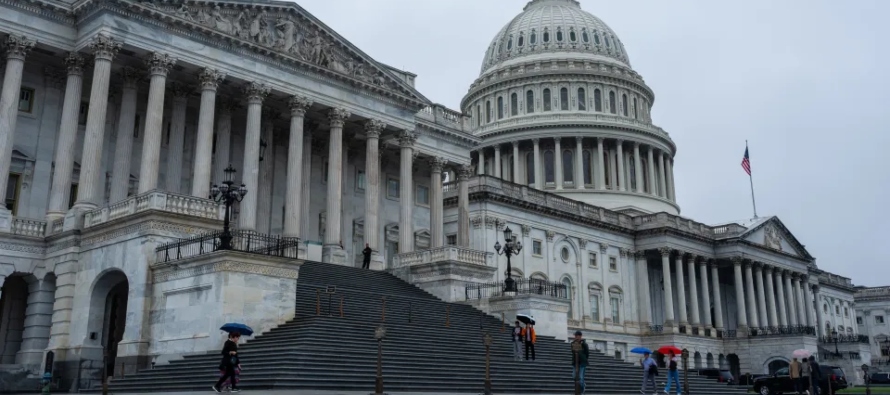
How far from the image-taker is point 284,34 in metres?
46.1

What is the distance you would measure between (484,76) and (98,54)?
241 ft

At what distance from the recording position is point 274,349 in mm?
27266

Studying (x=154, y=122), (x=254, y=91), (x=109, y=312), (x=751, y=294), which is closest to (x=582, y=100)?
(x=751, y=294)

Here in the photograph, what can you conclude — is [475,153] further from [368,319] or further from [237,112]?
[368,319]

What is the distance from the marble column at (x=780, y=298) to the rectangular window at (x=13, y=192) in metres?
75.0

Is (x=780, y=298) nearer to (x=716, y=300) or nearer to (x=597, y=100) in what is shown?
(x=716, y=300)

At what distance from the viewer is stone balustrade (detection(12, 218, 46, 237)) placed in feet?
119

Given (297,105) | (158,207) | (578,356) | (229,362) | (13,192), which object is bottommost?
(229,362)

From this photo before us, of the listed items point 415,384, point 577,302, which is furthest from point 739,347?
point 415,384

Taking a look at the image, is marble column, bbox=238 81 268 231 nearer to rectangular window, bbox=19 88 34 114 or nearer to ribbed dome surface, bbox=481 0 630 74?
rectangular window, bbox=19 88 34 114

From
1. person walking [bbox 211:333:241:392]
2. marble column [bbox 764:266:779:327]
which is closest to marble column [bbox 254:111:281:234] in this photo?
person walking [bbox 211:333:241:392]

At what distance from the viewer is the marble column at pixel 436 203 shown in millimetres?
53284

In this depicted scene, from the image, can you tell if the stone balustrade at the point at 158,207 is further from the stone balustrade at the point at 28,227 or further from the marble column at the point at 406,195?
the marble column at the point at 406,195

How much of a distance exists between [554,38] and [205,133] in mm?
71784
